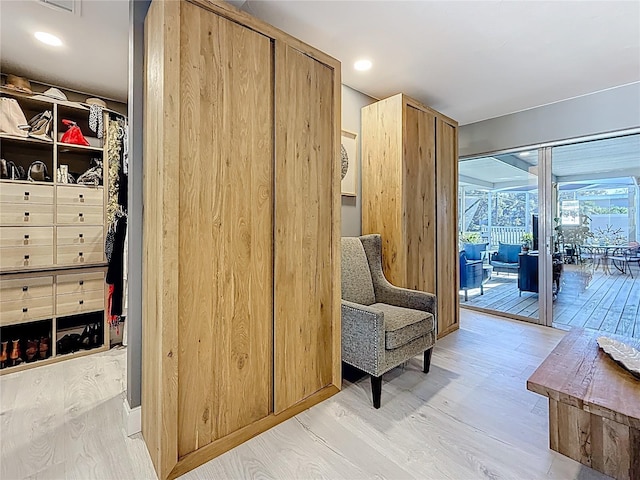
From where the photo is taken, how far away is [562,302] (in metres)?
3.68

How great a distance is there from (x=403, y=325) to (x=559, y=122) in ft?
10.0

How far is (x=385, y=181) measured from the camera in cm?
298

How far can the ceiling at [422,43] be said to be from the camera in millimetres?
2002

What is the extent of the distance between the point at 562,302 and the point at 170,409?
4128 mm

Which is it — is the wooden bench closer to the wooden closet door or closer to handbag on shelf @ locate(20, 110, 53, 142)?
the wooden closet door

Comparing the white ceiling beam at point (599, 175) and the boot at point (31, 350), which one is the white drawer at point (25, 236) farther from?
the white ceiling beam at point (599, 175)

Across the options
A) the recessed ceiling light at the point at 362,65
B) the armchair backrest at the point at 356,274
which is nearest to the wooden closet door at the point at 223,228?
the armchair backrest at the point at 356,274

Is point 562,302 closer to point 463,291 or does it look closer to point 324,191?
point 463,291

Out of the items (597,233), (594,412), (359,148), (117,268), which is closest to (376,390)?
(594,412)

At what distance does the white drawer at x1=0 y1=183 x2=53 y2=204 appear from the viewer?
8.30 ft

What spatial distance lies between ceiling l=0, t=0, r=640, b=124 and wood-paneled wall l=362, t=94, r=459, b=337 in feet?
1.23

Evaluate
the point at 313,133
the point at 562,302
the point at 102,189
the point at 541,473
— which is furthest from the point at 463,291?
the point at 102,189

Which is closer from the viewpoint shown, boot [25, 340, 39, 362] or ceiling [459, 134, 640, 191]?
boot [25, 340, 39, 362]

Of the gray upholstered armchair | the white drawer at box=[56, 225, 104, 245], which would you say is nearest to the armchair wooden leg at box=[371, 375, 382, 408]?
the gray upholstered armchair
